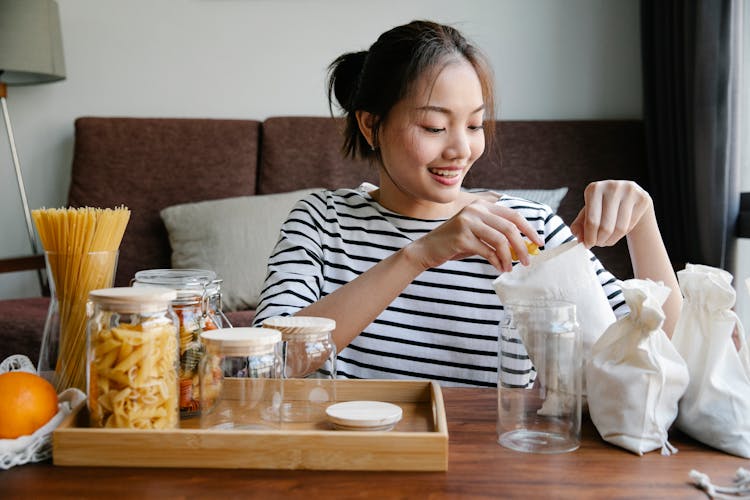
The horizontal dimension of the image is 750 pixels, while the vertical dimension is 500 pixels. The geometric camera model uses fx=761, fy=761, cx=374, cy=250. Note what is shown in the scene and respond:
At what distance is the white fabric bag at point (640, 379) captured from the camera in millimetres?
795

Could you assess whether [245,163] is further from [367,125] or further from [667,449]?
[667,449]

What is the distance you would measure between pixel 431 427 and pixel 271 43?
97.7 inches

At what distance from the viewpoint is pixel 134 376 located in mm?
758

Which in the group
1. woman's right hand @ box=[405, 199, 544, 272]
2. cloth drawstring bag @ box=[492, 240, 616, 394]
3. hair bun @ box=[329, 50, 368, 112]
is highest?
hair bun @ box=[329, 50, 368, 112]

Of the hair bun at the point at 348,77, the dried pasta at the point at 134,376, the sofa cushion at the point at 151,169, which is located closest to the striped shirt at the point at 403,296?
the hair bun at the point at 348,77

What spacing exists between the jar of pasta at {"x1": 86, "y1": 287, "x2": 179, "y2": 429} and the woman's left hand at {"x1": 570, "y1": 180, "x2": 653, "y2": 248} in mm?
541

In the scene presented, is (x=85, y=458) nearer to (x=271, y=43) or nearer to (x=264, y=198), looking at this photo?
(x=264, y=198)

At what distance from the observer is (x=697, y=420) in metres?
0.82

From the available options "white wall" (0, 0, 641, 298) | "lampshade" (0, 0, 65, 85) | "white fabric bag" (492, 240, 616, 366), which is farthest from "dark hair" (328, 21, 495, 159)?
"lampshade" (0, 0, 65, 85)

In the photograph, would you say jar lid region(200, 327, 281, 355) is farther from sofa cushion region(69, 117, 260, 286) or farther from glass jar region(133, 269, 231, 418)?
sofa cushion region(69, 117, 260, 286)

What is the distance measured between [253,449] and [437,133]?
694 mm

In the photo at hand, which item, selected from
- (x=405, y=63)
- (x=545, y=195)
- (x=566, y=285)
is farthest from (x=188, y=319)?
(x=545, y=195)

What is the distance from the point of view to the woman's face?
50.0 inches

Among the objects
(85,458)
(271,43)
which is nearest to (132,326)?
(85,458)
